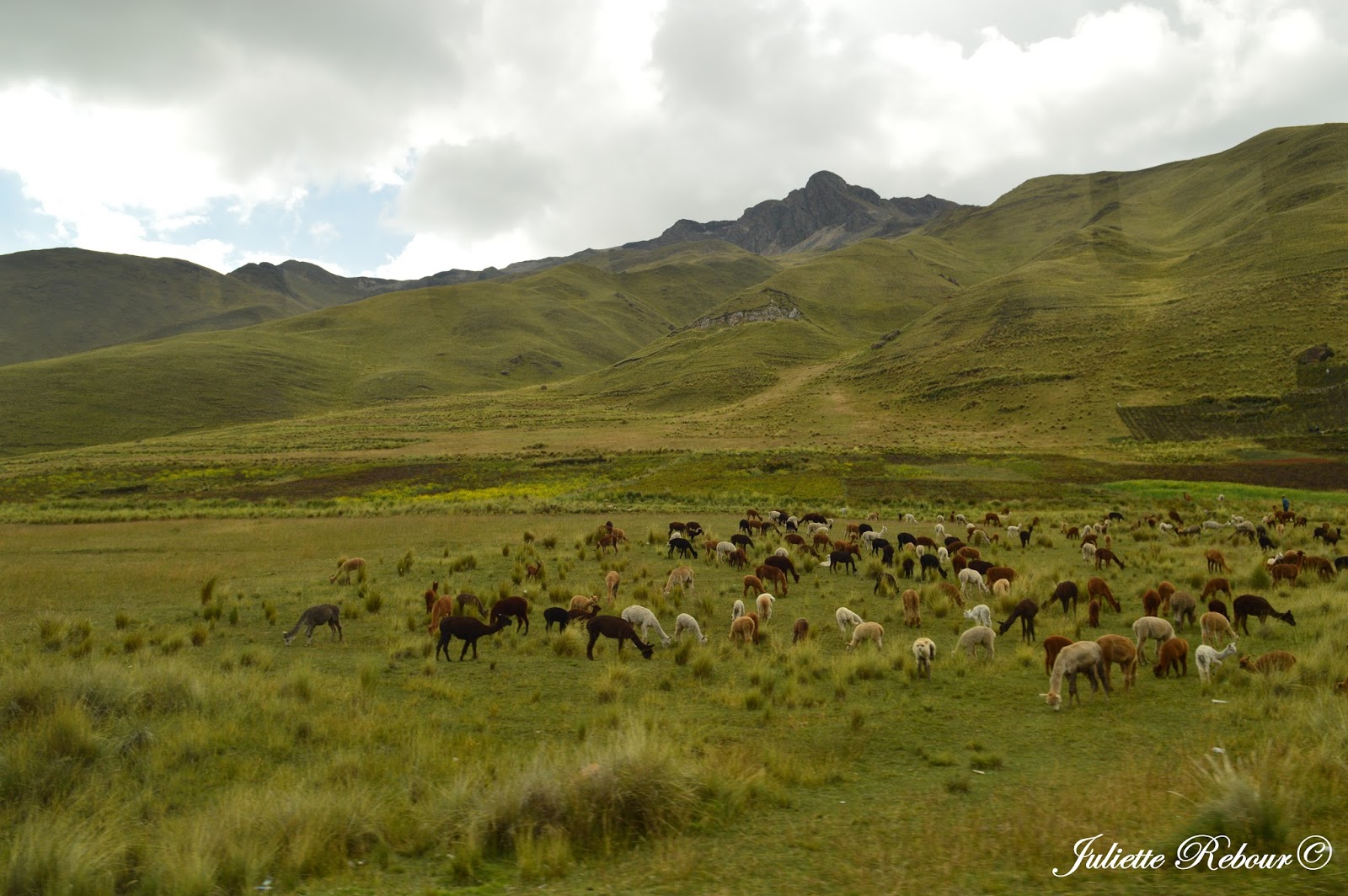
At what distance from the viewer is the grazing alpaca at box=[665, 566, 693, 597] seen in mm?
19375

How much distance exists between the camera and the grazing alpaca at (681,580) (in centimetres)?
1938

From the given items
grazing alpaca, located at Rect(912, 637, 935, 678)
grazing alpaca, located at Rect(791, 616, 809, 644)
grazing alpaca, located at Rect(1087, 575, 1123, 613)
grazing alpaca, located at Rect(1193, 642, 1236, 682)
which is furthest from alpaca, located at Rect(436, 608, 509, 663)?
grazing alpaca, located at Rect(1087, 575, 1123, 613)

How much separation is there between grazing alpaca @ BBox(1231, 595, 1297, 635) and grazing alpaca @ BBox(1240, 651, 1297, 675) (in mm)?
3222

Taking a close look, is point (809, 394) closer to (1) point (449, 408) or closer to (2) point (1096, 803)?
(1) point (449, 408)

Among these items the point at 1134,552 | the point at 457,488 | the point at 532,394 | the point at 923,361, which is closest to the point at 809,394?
the point at 923,361

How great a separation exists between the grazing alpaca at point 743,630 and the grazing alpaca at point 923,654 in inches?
139

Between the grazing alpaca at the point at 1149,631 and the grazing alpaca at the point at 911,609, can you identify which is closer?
the grazing alpaca at the point at 1149,631

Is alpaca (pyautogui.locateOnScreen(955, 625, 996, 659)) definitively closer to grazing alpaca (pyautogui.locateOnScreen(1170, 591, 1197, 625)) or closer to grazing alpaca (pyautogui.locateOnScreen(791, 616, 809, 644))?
grazing alpaca (pyautogui.locateOnScreen(791, 616, 809, 644))

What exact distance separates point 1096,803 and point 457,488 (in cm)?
5322

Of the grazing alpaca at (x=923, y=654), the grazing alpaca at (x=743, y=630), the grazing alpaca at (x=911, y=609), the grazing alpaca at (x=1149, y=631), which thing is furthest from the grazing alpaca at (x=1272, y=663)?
the grazing alpaca at (x=743, y=630)

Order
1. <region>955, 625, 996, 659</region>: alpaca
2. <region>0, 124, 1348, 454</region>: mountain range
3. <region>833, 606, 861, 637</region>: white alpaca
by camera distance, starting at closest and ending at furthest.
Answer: <region>955, 625, 996, 659</region>: alpaca, <region>833, 606, 861, 637</region>: white alpaca, <region>0, 124, 1348, 454</region>: mountain range

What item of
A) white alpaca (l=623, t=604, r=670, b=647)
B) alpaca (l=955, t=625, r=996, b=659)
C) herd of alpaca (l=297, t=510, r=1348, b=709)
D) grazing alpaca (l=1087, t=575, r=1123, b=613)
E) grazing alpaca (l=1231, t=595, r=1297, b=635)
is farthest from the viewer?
grazing alpaca (l=1087, t=575, r=1123, b=613)

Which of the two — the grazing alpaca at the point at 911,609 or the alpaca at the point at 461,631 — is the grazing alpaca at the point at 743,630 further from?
the alpaca at the point at 461,631
